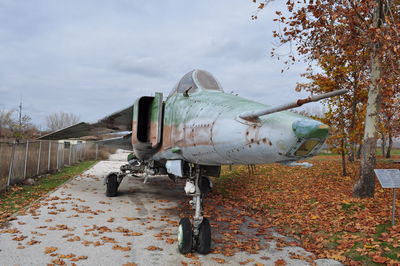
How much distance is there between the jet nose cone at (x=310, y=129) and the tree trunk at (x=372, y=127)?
5.58 m

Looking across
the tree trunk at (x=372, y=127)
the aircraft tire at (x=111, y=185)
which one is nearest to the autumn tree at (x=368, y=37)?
the tree trunk at (x=372, y=127)

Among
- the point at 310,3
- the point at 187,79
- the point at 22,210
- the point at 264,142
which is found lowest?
the point at 22,210

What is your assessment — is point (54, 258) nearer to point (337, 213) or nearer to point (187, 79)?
point (187, 79)

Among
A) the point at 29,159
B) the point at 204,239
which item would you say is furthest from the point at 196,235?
the point at 29,159

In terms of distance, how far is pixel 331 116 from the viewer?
12.5m

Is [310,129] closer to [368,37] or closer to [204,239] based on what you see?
[204,239]

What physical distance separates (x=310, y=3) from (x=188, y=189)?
621 centimetres

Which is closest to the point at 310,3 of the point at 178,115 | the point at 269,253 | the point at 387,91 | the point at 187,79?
the point at 387,91

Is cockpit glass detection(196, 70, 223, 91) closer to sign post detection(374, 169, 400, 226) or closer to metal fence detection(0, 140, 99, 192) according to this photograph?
sign post detection(374, 169, 400, 226)

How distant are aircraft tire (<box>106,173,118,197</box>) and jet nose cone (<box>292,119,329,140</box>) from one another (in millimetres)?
7738

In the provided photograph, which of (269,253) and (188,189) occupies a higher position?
(188,189)

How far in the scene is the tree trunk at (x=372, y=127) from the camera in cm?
727

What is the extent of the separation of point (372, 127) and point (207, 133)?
17.8ft

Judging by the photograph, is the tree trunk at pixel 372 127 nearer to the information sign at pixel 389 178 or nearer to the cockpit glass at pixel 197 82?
the information sign at pixel 389 178
